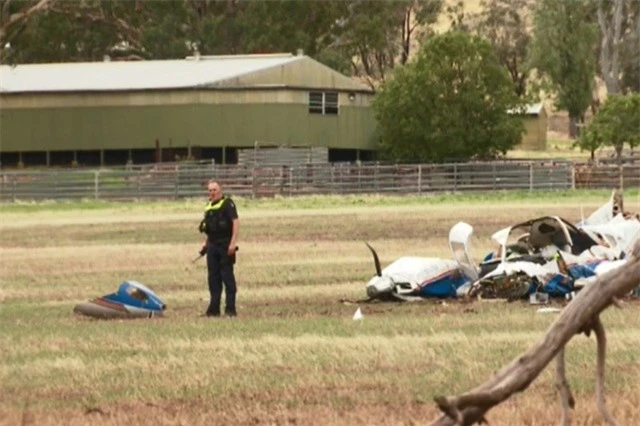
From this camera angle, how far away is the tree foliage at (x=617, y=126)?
8644 centimetres

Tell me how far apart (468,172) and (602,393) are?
219 feet

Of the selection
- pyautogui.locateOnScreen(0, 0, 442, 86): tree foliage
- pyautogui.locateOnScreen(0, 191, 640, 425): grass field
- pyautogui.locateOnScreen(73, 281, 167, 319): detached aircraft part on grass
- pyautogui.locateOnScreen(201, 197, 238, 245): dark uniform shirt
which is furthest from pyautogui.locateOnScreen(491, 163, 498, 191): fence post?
pyautogui.locateOnScreen(201, 197, 238, 245): dark uniform shirt

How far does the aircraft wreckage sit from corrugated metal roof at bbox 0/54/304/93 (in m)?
56.2

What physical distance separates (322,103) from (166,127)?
24.1 ft

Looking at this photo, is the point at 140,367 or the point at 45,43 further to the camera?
the point at 45,43

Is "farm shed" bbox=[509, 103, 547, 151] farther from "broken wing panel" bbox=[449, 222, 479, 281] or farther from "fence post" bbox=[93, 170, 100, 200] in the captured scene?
"broken wing panel" bbox=[449, 222, 479, 281]

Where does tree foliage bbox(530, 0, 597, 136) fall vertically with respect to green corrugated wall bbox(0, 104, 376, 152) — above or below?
above

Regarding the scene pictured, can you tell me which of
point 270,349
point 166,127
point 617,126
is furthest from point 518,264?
point 617,126

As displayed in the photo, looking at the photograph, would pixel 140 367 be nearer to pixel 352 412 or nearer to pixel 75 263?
pixel 352 412

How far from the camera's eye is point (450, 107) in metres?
82.4

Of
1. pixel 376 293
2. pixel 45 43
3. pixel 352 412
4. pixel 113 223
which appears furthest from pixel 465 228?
pixel 45 43

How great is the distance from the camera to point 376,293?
25.0 m

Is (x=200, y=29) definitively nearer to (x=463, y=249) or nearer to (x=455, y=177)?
(x=455, y=177)

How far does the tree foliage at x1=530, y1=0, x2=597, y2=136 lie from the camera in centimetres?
11919
